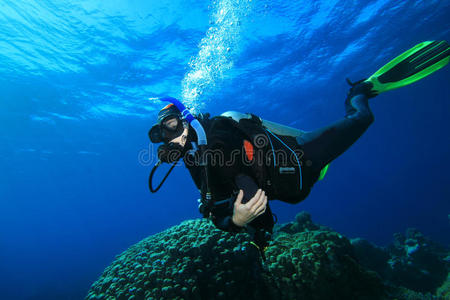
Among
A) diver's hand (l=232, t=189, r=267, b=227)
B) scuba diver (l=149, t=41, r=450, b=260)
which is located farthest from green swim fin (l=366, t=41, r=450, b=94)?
diver's hand (l=232, t=189, r=267, b=227)

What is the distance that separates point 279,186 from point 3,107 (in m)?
29.5

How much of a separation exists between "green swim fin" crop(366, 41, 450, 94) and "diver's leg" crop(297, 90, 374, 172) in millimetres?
1387

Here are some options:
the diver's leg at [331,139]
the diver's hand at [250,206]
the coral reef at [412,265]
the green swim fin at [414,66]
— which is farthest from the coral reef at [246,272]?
the coral reef at [412,265]

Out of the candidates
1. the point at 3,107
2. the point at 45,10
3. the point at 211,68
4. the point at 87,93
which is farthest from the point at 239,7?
the point at 3,107

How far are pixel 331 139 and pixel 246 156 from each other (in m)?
1.36

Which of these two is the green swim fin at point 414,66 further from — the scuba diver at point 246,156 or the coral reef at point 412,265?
the coral reef at point 412,265

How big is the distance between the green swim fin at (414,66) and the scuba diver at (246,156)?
115cm

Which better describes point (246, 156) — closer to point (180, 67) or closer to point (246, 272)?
point (246, 272)

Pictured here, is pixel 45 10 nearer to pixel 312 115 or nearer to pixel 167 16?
pixel 167 16

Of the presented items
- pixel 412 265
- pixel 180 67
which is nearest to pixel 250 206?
pixel 412 265

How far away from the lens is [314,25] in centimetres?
1661

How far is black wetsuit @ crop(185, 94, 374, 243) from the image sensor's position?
7.38 ft

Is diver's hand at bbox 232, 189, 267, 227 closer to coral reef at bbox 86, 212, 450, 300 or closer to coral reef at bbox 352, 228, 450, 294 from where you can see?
coral reef at bbox 86, 212, 450, 300

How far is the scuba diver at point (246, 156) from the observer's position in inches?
87.1
